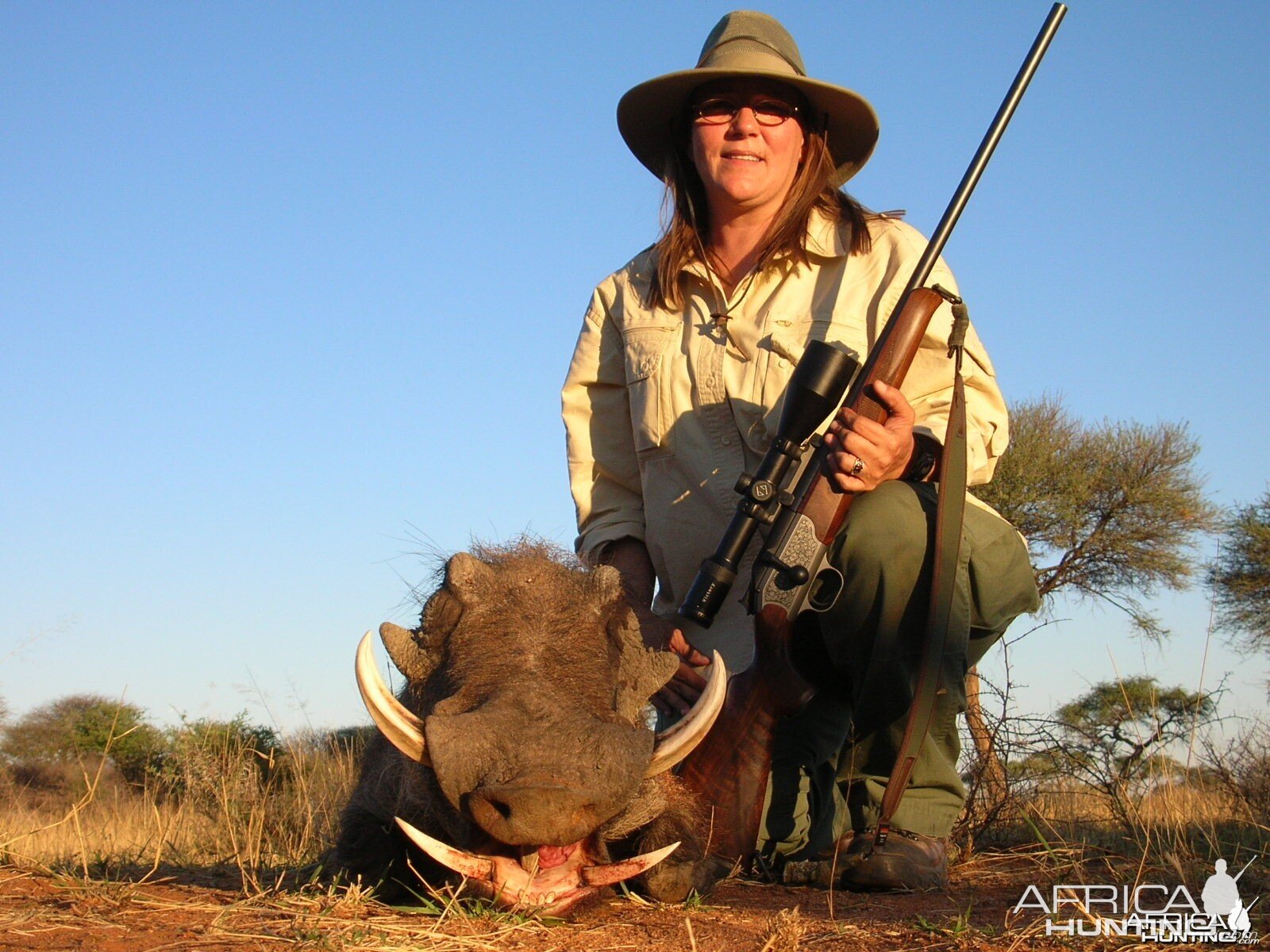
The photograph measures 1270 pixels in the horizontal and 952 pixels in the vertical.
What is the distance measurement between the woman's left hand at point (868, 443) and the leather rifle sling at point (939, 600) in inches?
5.1

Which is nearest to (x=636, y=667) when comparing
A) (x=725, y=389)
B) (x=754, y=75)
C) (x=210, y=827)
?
(x=725, y=389)

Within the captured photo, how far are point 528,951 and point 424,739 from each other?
0.48 meters

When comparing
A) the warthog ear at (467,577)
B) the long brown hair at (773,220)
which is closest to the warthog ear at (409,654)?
the warthog ear at (467,577)

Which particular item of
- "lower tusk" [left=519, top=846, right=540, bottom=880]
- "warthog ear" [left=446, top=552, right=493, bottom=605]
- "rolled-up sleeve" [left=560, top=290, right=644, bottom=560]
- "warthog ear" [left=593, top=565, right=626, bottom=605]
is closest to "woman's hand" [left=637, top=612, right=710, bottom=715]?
"warthog ear" [left=593, top=565, right=626, bottom=605]

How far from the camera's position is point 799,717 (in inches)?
156

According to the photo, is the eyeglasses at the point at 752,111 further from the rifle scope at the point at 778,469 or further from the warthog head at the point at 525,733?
the warthog head at the point at 525,733

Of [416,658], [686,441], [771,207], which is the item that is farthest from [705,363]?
[416,658]

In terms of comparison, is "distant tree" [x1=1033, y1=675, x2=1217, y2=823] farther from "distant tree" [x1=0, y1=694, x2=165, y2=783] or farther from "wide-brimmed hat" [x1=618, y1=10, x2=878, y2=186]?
"distant tree" [x1=0, y1=694, x2=165, y2=783]

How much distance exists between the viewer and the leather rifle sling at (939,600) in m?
3.14

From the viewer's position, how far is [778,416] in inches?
161

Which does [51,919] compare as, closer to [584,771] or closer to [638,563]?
[584,771]

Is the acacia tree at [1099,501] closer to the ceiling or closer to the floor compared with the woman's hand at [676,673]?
closer to the ceiling

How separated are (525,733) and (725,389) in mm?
2059

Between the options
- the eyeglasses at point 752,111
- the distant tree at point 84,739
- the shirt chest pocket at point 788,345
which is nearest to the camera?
the shirt chest pocket at point 788,345
